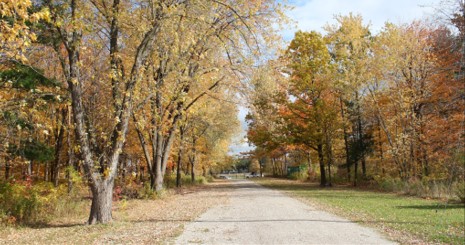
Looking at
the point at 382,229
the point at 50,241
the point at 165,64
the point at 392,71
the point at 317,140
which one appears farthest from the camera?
the point at 317,140

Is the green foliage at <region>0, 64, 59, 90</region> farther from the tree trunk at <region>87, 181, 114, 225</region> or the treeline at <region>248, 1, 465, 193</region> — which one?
the treeline at <region>248, 1, 465, 193</region>

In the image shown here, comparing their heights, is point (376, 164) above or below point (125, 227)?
above

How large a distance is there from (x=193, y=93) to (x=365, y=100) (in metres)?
12.0

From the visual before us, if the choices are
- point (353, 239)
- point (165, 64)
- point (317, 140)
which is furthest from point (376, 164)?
point (353, 239)

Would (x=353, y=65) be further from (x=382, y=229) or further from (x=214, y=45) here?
(x=382, y=229)

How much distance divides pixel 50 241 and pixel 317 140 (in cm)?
2254

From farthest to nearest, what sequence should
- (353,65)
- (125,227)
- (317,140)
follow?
(317,140) < (353,65) < (125,227)

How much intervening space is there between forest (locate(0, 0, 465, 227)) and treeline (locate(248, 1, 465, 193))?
10cm

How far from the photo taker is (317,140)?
92.4 feet

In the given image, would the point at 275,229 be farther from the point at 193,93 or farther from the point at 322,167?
the point at 322,167

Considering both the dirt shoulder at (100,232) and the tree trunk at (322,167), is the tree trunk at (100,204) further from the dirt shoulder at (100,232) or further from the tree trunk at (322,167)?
the tree trunk at (322,167)

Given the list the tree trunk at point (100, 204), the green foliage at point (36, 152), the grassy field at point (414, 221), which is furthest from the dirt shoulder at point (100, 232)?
the grassy field at point (414, 221)

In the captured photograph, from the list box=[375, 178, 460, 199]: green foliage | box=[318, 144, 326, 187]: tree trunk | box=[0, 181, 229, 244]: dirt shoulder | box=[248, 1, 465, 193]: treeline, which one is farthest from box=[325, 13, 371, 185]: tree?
box=[0, 181, 229, 244]: dirt shoulder

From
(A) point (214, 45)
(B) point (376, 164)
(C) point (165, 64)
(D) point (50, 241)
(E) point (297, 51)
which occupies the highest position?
(E) point (297, 51)
